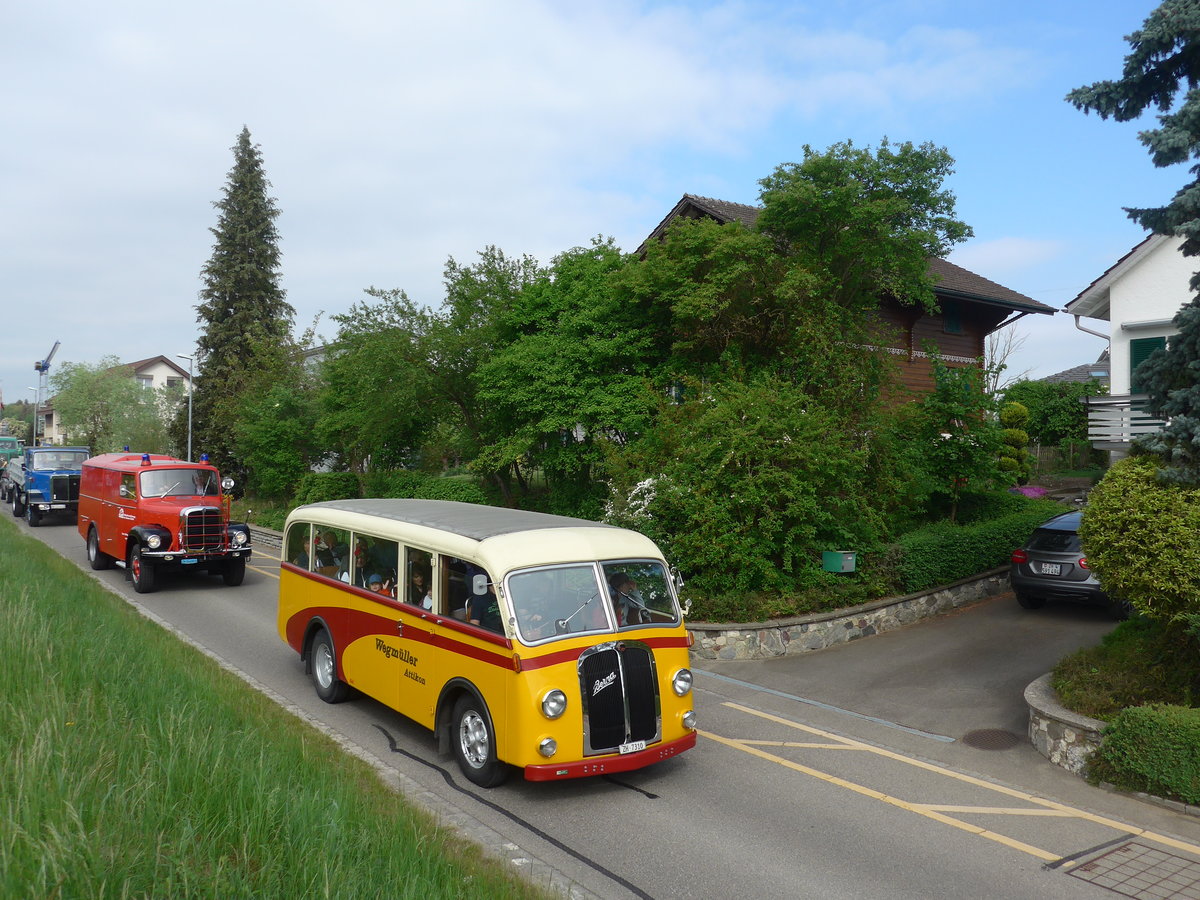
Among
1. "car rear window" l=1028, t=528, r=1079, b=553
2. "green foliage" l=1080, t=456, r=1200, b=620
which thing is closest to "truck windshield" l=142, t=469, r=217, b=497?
"car rear window" l=1028, t=528, r=1079, b=553

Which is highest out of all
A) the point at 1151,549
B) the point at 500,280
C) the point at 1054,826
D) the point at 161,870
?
A: the point at 500,280

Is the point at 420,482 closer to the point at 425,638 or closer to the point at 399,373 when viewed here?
the point at 399,373

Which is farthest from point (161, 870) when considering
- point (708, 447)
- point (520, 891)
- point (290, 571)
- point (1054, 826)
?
point (708, 447)

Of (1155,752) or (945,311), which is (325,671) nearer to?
(1155,752)

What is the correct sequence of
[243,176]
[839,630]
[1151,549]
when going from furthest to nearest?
[243,176] < [839,630] < [1151,549]

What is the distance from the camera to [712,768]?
326 inches

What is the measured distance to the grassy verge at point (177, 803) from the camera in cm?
379

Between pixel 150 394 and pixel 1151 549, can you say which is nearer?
pixel 1151 549

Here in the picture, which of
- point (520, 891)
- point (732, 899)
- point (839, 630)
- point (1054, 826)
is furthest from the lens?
point (839, 630)

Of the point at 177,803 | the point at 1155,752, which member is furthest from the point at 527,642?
the point at 1155,752

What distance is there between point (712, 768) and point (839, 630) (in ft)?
18.8

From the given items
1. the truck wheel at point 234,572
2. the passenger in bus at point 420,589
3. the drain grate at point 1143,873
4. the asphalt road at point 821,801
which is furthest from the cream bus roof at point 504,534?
the truck wheel at point 234,572

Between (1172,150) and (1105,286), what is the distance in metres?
12.8

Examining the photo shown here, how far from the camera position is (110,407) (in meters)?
54.0
